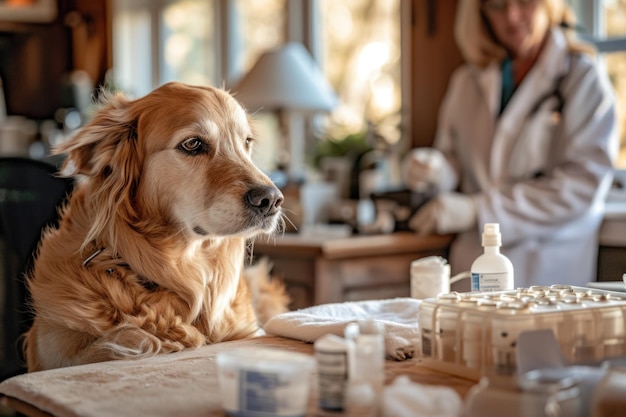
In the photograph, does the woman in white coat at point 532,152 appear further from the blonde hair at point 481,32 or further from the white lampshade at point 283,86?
the white lampshade at point 283,86

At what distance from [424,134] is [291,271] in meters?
1.04

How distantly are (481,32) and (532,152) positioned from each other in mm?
497

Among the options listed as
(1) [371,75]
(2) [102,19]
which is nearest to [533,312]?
(1) [371,75]

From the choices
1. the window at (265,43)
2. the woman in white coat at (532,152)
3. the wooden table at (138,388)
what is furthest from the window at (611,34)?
the wooden table at (138,388)

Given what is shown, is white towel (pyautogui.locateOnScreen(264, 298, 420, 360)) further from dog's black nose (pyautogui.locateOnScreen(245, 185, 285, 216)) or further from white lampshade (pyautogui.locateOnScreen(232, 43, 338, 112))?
white lampshade (pyautogui.locateOnScreen(232, 43, 338, 112))

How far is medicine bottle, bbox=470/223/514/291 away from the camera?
1395 mm

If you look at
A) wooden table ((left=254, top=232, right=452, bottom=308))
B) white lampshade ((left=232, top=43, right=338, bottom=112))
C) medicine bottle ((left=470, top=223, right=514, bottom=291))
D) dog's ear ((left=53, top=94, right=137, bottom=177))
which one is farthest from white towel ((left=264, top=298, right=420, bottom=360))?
white lampshade ((left=232, top=43, right=338, bottom=112))

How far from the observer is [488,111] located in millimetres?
2861

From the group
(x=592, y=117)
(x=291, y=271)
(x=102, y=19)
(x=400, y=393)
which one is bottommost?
(x=291, y=271)

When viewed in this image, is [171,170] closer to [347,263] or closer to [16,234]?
[16,234]

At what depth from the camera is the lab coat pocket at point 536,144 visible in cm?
269

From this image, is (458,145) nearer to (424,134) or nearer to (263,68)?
(424,134)

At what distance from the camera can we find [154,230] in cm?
152

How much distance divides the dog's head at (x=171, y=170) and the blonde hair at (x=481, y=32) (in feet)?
5.19
